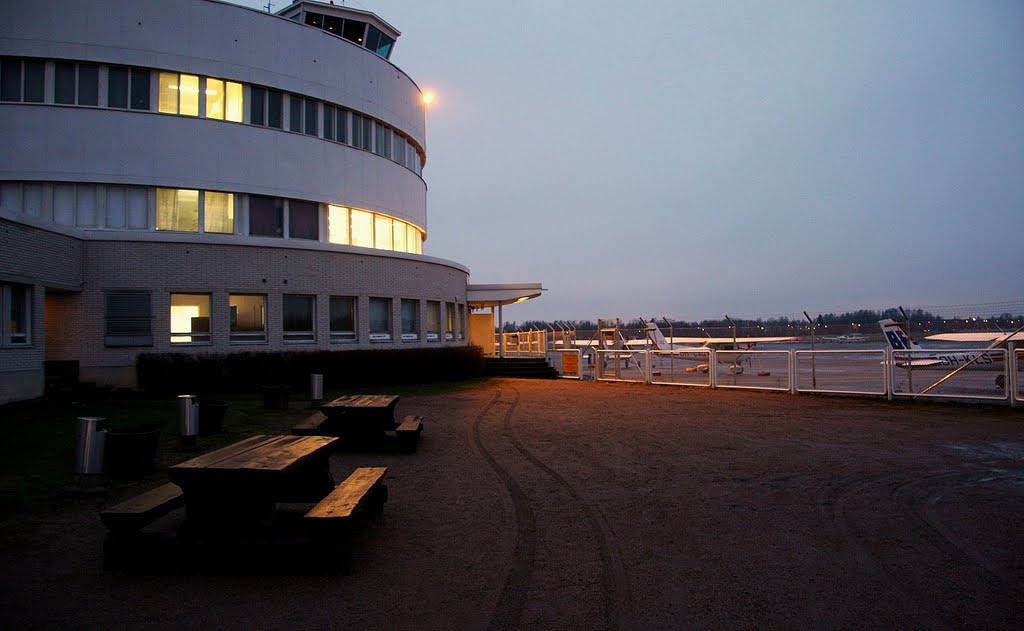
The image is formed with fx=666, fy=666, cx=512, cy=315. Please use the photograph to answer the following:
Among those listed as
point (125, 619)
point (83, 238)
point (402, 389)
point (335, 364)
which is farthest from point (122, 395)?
point (125, 619)

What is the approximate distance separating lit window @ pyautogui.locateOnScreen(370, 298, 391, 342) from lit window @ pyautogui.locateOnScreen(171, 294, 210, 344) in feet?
17.5

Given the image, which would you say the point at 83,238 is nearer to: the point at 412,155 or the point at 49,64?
the point at 49,64

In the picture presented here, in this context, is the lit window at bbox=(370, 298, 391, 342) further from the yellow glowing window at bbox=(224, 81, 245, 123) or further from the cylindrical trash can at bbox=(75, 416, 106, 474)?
the cylindrical trash can at bbox=(75, 416, 106, 474)

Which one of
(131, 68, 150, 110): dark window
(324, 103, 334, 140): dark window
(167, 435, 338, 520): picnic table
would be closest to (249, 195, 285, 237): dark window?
(324, 103, 334, 140): dark window

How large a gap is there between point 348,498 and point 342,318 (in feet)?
57.4

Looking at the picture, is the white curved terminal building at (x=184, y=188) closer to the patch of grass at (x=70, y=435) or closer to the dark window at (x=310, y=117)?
the dark window at (x=310, y=117)

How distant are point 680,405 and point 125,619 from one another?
13656 mm

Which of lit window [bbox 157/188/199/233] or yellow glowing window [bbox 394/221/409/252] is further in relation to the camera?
yellow glowing window [bbox 394/221/409/252]

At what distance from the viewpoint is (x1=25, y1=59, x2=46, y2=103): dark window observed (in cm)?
1962

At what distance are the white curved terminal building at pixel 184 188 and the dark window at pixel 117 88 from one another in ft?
0.12

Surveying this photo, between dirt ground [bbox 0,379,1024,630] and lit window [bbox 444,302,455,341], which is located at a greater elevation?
lit window [bbox 444,302,455,341]

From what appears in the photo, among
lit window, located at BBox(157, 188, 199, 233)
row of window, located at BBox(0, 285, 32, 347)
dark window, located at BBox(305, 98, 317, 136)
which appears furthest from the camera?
dark window, located at BBox(305, 98, 317, 136)

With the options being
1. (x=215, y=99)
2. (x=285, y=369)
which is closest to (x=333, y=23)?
(x=215, y=99)

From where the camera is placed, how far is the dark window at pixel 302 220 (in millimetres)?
22875
